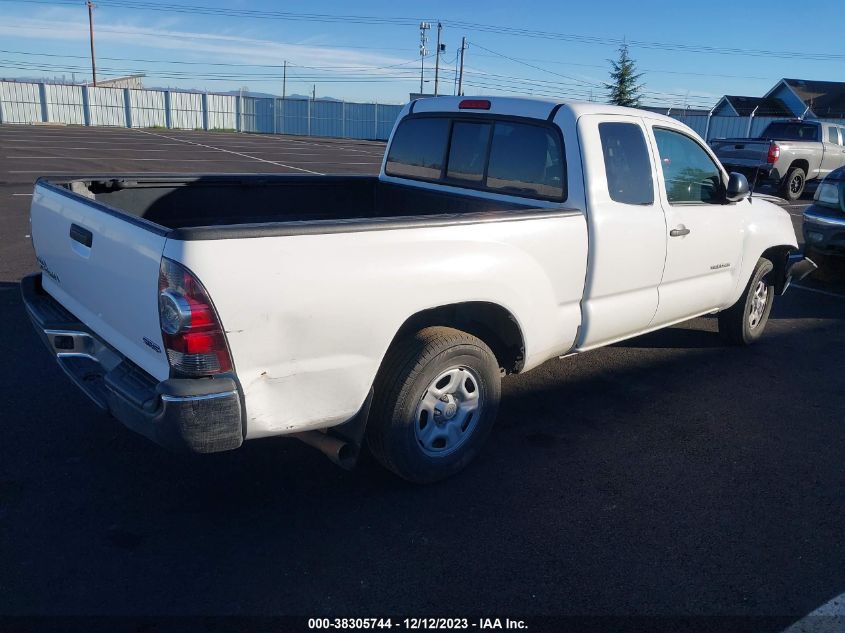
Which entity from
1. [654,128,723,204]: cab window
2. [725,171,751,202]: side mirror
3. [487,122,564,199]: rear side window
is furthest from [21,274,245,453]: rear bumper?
[725,171,751,202]: side mirror

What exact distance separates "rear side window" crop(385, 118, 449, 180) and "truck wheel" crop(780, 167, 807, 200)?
14.1 metres

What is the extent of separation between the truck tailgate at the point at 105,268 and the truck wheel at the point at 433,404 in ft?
3.36

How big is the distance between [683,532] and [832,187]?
6.44 meters

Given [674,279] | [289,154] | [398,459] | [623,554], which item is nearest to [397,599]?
[398,459]

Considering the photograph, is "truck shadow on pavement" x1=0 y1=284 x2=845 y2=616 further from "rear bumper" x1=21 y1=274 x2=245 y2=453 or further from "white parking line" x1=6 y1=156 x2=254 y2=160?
"white parking line" x1=6 y1=156 x2=254 y2=160

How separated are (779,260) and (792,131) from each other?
13.3m

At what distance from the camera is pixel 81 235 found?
326 centimetres

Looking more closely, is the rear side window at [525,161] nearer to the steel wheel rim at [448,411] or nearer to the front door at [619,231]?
the front door at [619,231]

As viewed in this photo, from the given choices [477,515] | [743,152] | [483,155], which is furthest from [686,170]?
[743,152]

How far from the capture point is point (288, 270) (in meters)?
2.72

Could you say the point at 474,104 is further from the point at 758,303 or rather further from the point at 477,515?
the point at 758,303

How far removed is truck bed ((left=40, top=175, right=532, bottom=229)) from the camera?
4375 millimetres

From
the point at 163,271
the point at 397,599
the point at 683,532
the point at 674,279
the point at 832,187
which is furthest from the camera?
the point at 832,187

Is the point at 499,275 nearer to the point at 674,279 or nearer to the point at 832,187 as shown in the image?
the point at 674,279
